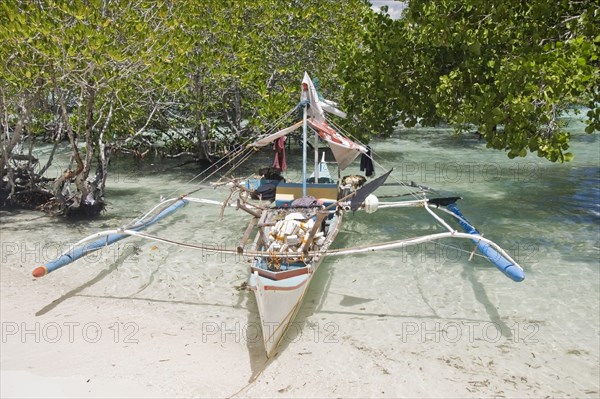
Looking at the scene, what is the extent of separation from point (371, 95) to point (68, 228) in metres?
7.68

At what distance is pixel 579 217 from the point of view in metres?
12.5

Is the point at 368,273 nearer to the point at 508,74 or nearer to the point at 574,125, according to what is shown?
the point at 508,74

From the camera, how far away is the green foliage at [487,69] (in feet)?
26.5

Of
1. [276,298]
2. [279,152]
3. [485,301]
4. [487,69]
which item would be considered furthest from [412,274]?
[487,69]

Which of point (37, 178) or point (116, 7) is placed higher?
point (116, 7)

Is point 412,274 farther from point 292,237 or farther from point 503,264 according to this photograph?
point 292,237

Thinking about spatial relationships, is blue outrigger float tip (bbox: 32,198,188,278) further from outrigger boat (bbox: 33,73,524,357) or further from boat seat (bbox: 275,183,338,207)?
boat seat (bbox: 275,183,338,207)

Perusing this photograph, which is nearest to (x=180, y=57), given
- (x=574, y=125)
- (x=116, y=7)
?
(x=116, y=7)

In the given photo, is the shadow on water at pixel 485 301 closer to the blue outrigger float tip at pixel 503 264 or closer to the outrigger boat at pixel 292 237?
the outrigger boat at pixel 292 237

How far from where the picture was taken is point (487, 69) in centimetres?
1068

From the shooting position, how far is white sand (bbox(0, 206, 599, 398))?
19.6 ft

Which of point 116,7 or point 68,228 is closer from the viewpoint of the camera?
point 116,7

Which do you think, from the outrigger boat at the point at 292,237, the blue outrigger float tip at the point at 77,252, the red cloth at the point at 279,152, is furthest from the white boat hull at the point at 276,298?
the red cloth at the point at 279,152

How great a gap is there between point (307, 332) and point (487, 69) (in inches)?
273
